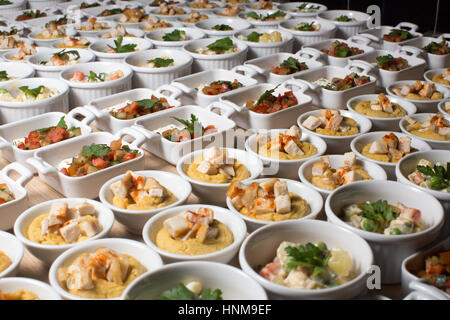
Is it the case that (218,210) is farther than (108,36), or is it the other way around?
(108,36)

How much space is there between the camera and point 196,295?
185cm

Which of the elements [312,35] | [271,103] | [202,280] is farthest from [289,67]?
[202,280]

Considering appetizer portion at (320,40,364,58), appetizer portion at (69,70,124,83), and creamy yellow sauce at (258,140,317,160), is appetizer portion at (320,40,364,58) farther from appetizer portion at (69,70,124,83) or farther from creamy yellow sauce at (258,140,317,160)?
appetizer portion at (69,70,124,83)

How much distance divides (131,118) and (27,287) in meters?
1.60

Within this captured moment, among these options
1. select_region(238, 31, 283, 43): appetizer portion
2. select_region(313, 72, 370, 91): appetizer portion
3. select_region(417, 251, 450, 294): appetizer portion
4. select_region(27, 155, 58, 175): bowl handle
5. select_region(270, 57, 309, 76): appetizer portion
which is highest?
select_region(238, 31, 283, 43): appetizer portion

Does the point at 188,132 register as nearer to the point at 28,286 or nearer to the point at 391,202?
the point at 391,202

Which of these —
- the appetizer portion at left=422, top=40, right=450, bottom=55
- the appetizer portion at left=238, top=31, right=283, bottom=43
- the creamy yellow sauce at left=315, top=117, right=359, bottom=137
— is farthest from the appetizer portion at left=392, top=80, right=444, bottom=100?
the appetizer portion at left=238, top=31, right=283, bottom=43

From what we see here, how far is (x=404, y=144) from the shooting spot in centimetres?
287

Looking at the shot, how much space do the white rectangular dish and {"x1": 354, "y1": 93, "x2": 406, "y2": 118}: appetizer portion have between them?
47.4 inches

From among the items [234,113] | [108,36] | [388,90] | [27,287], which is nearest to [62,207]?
[27,287]

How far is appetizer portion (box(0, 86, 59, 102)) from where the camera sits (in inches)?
137

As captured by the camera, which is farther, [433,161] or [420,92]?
[420,92]

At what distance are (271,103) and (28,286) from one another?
2028 millimetres

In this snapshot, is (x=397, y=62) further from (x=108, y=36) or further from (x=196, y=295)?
(x=196, y=295)
